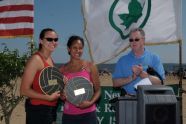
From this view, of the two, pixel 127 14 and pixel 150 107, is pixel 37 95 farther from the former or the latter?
pixel 127 14

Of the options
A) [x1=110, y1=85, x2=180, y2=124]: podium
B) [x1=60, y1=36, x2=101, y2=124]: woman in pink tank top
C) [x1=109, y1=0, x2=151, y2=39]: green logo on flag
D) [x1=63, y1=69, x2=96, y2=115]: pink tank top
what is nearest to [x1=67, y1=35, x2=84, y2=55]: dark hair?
[x1=60, y1=36, x2=101, y2=124]: woman in pink tank top

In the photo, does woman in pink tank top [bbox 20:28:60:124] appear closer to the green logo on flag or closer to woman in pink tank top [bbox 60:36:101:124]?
woman in pink tank top [bbox 60:36:101:124]

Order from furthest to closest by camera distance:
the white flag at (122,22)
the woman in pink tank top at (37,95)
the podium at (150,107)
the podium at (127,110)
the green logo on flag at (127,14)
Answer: the green logo on flag at (127,14) < the white flag at (122,22) < the woman in pink tank top at (37,95) < the podium at (127,110) < the podium at (150,107)

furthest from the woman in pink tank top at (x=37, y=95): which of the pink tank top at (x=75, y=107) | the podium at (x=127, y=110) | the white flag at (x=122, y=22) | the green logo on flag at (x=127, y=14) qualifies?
the green logo on flag at (x=127, y=14)

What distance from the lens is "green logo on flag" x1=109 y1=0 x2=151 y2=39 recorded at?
7.43 m

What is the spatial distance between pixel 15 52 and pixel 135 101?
466 centimetres

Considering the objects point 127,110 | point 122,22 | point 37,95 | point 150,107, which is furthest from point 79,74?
point 122,22

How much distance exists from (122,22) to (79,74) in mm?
2360

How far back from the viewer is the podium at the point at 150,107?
450 cm

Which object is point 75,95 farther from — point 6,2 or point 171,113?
point 6,2

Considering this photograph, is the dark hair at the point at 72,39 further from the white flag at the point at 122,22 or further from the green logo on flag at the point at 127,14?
the green logo on flag at the point at 127,14

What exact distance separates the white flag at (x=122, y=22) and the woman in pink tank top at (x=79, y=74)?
2.00m

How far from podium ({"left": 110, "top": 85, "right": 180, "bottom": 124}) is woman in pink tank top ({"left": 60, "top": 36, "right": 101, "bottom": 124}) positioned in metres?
0.76

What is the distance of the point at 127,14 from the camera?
7512mm
